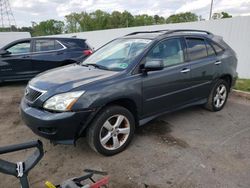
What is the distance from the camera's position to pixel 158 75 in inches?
148

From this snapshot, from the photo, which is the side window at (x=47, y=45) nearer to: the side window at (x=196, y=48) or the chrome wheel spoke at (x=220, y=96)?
the side window at (x=196, y=48)

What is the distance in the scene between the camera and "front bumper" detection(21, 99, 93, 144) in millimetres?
2951

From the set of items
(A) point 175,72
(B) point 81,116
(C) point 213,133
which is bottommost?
(C) point 213,133

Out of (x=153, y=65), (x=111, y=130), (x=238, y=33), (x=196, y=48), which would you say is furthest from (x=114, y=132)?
(x=238, y=33)

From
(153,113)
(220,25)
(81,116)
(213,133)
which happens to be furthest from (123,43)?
(220,25)

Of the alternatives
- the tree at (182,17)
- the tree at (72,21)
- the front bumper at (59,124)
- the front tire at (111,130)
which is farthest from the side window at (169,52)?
the tree at (72,21)

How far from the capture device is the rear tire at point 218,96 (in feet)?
16.1

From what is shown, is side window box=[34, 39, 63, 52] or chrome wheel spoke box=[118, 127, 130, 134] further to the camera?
side window box=[34, 39, 63, 52]

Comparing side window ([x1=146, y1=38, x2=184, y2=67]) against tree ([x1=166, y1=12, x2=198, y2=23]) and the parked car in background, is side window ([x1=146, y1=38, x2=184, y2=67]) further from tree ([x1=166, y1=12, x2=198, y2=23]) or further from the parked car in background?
tree ([x1=166, y1=12, x2=198, y2=23])

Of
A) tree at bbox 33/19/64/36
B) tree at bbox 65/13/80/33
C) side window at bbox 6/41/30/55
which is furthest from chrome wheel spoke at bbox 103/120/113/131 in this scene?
tree at bbox 33/19/64/36

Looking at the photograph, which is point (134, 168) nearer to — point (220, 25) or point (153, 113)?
point (153, 113)

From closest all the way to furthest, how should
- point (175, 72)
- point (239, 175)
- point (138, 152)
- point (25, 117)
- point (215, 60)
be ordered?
point (239, 175) → point (25, 117) → point (138, 152) → point (175, 72) → point (215, 60)

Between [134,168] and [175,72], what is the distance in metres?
1.75

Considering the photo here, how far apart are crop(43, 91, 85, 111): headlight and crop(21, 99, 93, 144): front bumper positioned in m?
0.07
